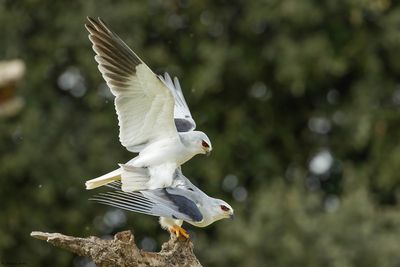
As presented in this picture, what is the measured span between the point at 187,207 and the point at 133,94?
40.2 inches

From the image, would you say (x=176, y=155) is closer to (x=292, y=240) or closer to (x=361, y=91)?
(x=292, y=240)

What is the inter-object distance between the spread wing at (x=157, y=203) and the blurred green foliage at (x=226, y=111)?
7279mm

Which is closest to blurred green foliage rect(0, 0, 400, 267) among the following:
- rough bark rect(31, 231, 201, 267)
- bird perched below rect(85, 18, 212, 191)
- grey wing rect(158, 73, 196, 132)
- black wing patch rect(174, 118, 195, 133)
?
grey wing rect(158, 73, 196, 132)

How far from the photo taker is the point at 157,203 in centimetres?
780

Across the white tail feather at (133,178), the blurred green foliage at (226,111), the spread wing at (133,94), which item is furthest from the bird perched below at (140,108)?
the blurred green foliage at (226,111)

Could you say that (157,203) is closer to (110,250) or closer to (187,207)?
(187,207)

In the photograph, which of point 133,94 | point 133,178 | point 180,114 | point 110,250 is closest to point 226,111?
point 180,114

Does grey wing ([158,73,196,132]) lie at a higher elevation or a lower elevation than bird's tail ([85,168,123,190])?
higher

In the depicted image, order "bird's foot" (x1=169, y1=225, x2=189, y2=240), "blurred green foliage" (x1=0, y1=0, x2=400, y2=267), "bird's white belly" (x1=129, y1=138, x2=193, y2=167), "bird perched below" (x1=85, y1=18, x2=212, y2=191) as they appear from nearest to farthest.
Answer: "bird's foot" (x1=169, y1=225, x2=189, y2=240) < "bird's white belly" (x1=129, y1=138, x2=193, y2=167) < "bird perched below" (x1=85, y1=18, x2=212, y2=191) < "blurred green foliage" (x1=0, y1=0, x2=400, y2=267)

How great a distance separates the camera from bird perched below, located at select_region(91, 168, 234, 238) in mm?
7734

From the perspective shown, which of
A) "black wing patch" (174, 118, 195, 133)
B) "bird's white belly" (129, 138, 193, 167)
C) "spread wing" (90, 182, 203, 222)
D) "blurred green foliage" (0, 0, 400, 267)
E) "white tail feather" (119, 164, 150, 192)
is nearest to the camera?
"spread wing" (90, 182, 203, 222)

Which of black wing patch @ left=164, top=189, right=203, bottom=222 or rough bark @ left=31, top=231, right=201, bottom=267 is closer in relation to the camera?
rough bark @ left=31, top=231, right=201, bottom=267

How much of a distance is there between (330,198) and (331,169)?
63cm

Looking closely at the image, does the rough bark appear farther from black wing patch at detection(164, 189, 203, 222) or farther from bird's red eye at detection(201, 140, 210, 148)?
bird's red eye at detection(201, 140, 210, 148)
